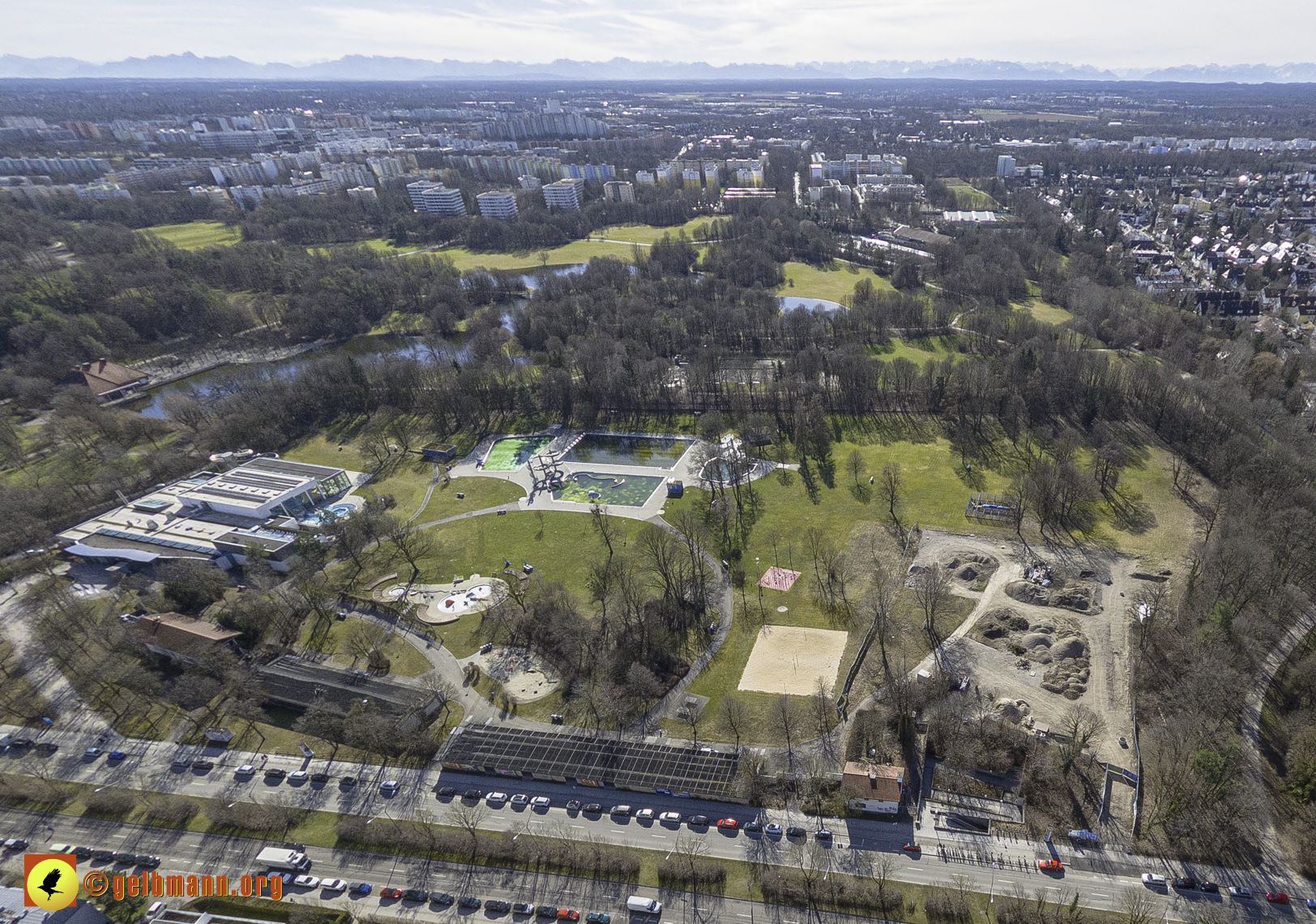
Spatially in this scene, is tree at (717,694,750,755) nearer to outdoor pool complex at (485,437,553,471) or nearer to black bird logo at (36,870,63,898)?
black bird logo at (36,870,63,898)

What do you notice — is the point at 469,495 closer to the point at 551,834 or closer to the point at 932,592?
the point at 551,834

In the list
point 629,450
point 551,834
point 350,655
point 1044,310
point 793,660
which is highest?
point 1044,310

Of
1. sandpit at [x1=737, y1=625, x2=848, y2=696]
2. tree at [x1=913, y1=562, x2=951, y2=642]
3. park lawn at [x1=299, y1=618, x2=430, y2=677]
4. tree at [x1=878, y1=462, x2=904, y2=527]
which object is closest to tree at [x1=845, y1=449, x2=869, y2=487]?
tree at [x1=878, y1=462, x2=904, y2=527]

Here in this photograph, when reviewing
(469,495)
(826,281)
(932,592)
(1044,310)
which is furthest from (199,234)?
(1044,310)

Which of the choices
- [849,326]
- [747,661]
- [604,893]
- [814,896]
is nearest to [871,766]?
[814,896]

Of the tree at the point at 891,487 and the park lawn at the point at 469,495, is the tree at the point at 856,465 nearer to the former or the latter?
the tree at the point at 891,487

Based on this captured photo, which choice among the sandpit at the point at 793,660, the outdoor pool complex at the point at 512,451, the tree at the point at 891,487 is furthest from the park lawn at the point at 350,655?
the tree at the point at 891,487
